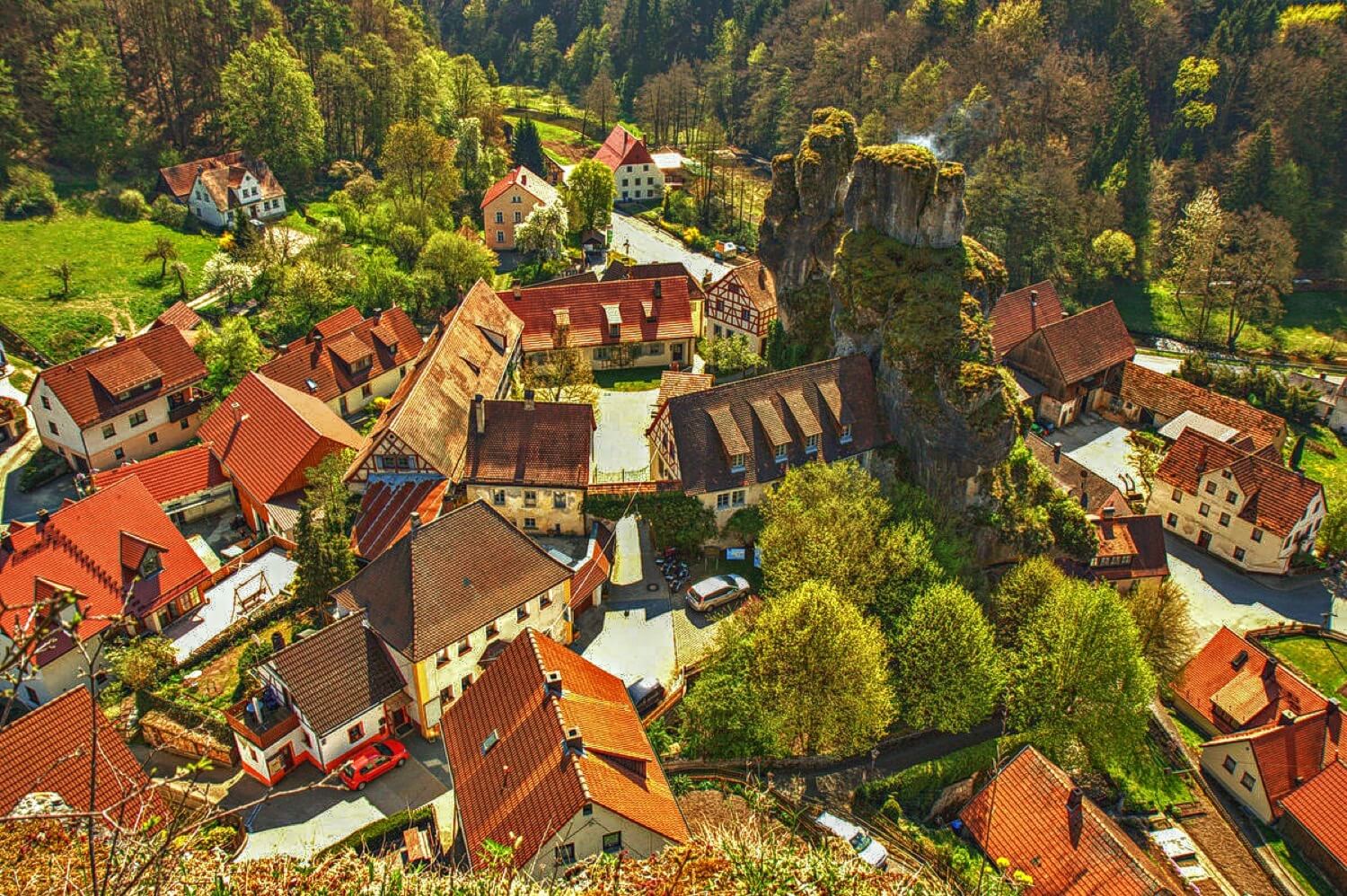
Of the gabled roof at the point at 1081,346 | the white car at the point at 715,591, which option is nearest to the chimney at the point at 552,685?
the white car at the point at 715,591

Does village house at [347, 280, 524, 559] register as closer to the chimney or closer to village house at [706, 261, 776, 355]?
the chimney

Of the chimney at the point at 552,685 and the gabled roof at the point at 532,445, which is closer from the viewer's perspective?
the chimney at the point at 552,685

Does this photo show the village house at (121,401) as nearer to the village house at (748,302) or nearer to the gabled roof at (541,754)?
the gabled roof at (541,754)

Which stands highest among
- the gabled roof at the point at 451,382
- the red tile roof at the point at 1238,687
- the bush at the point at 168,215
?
the gabled roof at the point at 451,382

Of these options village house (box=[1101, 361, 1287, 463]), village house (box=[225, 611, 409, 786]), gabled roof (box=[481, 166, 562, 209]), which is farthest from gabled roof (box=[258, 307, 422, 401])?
village house (box=[1101, 361, 1287, 463])

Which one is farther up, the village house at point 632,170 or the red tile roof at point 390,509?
the red tile roof at point 390,509

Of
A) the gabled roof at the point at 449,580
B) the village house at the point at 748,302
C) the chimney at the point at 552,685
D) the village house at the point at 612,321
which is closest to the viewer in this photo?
the chimney at the point at 552,685

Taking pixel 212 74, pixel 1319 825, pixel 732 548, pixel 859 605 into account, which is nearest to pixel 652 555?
pixel 732 548

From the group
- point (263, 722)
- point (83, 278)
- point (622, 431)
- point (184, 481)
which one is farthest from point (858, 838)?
point (83, 278)
